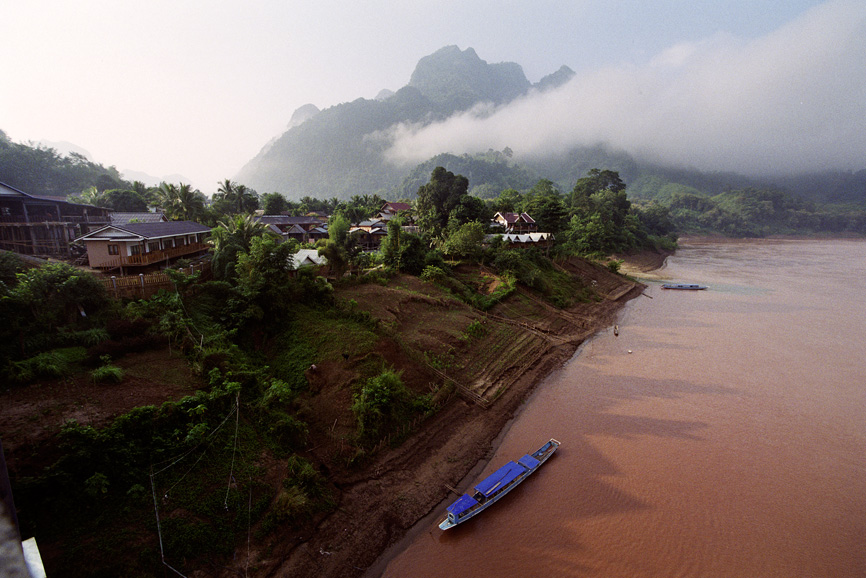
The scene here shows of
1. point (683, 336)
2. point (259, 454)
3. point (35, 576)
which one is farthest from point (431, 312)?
point (35, 576)

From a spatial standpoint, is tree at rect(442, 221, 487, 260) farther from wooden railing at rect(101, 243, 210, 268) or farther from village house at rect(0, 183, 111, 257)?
village house at rect(0, 183, 111, 257)

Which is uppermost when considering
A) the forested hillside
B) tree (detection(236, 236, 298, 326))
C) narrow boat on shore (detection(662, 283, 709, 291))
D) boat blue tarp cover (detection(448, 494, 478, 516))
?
the forested hillside

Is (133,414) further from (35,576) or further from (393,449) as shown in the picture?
(35,576)

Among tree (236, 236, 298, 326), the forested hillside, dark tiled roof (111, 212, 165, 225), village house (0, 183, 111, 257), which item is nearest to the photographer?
A: tree (236, 236, 298, 326)

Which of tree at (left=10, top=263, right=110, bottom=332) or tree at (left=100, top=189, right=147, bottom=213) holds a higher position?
tree at (left=100, top=189, right=147, bottom=213)

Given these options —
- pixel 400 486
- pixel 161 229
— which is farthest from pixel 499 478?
pixel 161 229

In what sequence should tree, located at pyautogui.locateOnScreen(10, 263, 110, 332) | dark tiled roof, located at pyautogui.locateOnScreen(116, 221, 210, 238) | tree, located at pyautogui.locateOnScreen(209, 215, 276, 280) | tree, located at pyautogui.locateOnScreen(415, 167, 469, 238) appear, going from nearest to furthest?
tree, located at pyautogui.locateOnScreen(10, 263, 110, 332) < tree, located at pyautogui.locateOnScreen(209, 215, 276, 280) < dark tiled roof, located at pyautogui.locateOnScreen(116, 221, 210, 238) < tree, located at pyautogui.locateOnScreen(415, 167, 469, 238)

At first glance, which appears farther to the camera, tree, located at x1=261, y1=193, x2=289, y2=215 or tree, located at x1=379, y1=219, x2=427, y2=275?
tree, located at x1=261, y1=193, x2=289, y2=215

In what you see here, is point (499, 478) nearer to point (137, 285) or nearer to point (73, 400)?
point (73, 400)

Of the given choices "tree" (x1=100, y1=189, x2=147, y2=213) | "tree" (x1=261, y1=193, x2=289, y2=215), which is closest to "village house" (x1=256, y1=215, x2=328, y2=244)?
"tree" (x1=261, y1=193, x2=289, y2=215)
